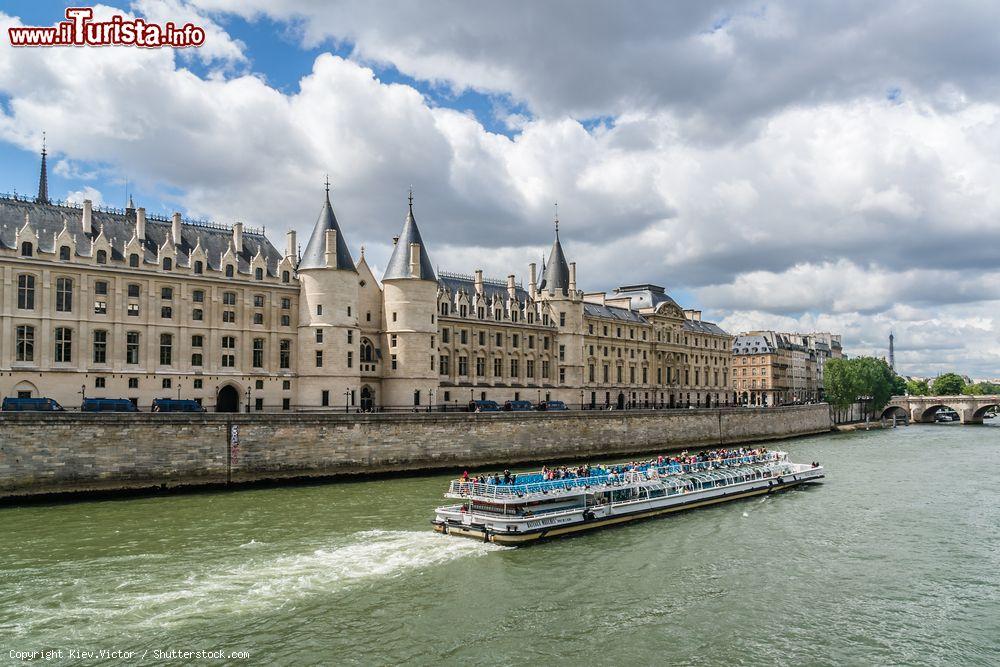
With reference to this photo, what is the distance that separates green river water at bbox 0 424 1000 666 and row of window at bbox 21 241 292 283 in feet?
63.5

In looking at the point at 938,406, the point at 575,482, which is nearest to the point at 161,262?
the point at 575,482

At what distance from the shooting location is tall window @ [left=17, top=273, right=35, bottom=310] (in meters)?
48.6

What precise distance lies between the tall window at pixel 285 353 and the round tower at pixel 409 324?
8770mm

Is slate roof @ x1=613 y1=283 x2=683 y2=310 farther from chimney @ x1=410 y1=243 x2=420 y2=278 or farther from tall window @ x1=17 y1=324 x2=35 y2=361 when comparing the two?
tall window @ x1=17 y1=324 x2=35 y2=361

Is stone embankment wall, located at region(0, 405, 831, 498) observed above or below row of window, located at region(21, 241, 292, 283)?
below

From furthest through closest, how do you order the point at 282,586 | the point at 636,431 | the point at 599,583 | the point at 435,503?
the point at 636,431 → the point at 435,503 → the point at 599,583 → the point at 282,586

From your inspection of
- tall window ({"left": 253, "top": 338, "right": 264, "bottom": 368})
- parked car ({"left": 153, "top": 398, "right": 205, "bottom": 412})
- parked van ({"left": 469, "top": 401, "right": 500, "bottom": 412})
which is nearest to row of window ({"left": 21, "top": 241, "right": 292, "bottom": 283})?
tall window ({"left": 253, "top": 338, "right": 264, "bottom": 368})

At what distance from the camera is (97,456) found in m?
41.0

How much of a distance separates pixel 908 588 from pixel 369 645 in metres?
17.8

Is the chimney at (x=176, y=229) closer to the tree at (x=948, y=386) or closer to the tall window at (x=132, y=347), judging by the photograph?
the tall window at (x=132, y=347)

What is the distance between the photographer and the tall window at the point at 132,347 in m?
52.3

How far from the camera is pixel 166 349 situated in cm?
5409

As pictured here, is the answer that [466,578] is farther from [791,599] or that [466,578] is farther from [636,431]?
[636,431]

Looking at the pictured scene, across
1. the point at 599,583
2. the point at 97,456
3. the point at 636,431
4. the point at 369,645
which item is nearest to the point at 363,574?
the point at 369,645
